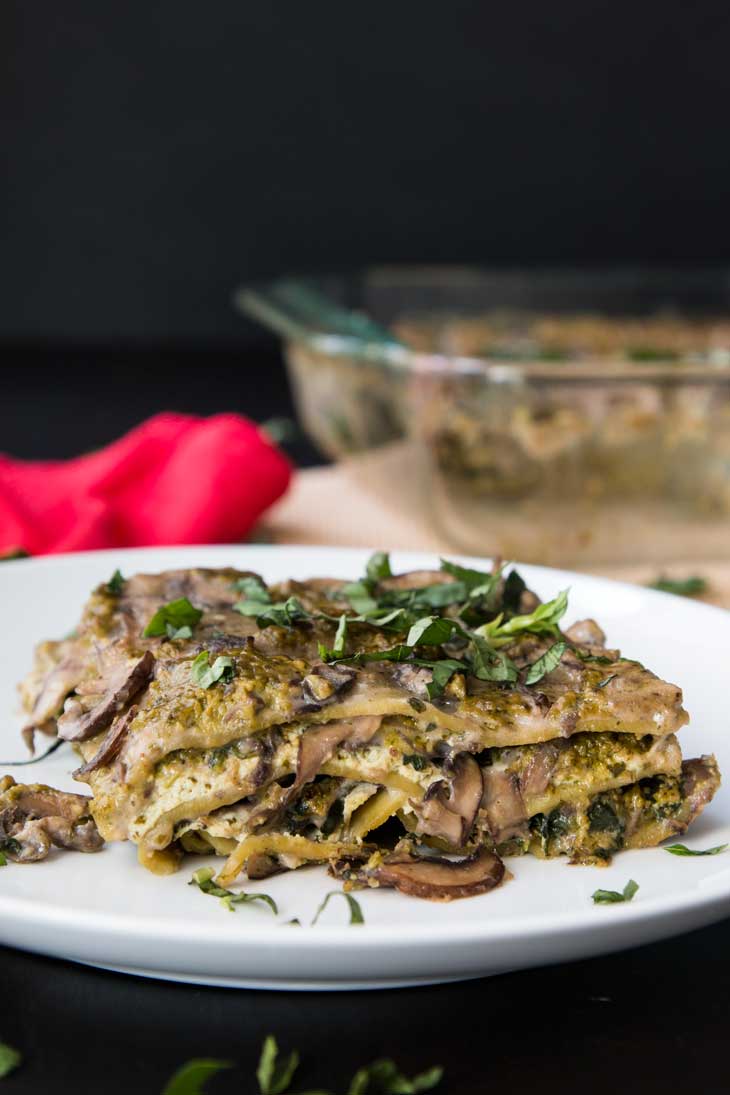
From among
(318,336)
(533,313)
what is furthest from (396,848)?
(533,313)

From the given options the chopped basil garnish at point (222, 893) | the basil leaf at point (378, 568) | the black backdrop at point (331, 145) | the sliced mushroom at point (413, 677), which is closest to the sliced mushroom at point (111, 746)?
the chopped basil garnish at point (222, 893)

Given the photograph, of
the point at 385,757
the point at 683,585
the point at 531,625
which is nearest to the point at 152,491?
the point at 683,585

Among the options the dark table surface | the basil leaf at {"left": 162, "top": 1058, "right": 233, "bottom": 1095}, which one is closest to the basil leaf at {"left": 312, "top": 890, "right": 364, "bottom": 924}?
the dark table surface

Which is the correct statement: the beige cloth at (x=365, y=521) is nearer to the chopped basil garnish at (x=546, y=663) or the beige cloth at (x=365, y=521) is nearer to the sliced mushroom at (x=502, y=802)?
the chopped basil garnish at (x=546, y=663)

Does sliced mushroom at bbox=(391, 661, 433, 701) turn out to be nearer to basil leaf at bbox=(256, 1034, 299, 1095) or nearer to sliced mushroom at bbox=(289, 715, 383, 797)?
sliced mushroom at bbox=(289, 715, 383, 797)

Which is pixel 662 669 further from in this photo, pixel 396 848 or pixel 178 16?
pixel 178 16

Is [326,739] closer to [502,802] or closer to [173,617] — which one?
[502,802]
